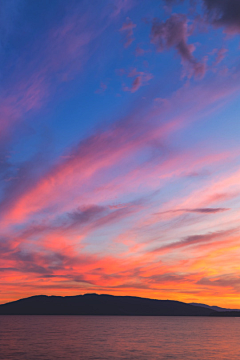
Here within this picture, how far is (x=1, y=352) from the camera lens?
227 ft

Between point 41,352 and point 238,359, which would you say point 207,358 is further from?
point 41,352

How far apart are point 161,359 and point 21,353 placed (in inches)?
1156

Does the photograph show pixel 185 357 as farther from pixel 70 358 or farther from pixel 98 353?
pixel 70 358

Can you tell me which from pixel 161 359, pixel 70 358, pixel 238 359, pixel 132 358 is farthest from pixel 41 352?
pixel 238 359

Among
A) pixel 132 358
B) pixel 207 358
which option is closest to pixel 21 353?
pixel 132 358

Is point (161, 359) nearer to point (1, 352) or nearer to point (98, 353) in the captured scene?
point (98, 353)

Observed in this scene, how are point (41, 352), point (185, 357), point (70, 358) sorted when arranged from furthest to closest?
point (41, 352) → point (185, 357) → point (70, 358)

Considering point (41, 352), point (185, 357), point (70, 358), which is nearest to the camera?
point (70, 358)

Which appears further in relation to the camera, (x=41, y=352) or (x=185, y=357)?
(x=41, y=352)

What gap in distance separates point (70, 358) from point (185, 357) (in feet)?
77.0

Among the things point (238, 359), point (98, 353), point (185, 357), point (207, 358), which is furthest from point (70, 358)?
point (238, 359)

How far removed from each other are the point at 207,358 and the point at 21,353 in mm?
38809

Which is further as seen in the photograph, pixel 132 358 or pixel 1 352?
pixel 1 352

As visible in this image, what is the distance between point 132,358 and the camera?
6356 centimetres
